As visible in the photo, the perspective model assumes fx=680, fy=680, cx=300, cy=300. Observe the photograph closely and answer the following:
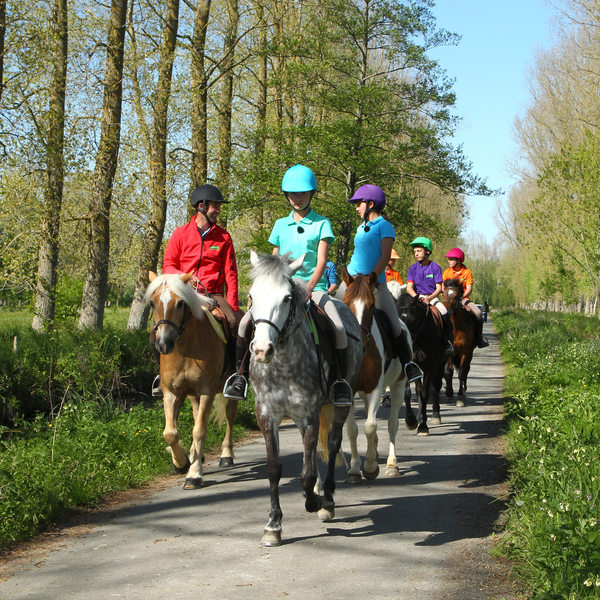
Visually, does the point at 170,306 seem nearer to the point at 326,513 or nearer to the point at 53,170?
the point at 326,513

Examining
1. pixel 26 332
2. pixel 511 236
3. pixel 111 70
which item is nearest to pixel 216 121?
pixel 111 70

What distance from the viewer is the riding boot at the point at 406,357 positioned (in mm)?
7805

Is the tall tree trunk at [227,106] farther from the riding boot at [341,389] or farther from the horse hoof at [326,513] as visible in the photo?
the horse hoof at [326,513]

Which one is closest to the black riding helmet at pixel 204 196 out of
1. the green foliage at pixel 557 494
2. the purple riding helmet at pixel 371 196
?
the purple riding helmet at pixel 371 196

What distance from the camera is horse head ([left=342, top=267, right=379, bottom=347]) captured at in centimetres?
687

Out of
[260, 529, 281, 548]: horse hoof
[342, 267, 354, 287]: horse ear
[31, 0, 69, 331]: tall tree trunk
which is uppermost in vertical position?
[31, 0, 69, 331]: tall tree trunk

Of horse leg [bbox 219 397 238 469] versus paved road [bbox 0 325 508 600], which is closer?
paved road [bbox 0 325 508 600]

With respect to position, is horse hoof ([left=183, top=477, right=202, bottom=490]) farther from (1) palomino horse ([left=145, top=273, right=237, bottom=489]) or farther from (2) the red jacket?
(2) the red jacket

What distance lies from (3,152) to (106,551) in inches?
395

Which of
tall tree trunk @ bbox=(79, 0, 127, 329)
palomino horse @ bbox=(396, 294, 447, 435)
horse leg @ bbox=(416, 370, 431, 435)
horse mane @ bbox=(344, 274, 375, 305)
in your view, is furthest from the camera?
tall tree trunk @ bbox=(79, 0, 127, 329)

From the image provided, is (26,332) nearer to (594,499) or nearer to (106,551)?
(106,551)

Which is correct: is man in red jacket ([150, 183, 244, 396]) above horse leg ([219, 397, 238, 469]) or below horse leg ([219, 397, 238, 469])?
above

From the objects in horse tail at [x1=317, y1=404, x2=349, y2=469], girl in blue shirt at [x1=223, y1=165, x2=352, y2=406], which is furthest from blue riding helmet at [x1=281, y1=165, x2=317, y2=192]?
horse tail at [x1=317, y1=404, x2=349, y2=469]

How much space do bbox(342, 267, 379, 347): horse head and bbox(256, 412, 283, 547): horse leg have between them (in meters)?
2.00
